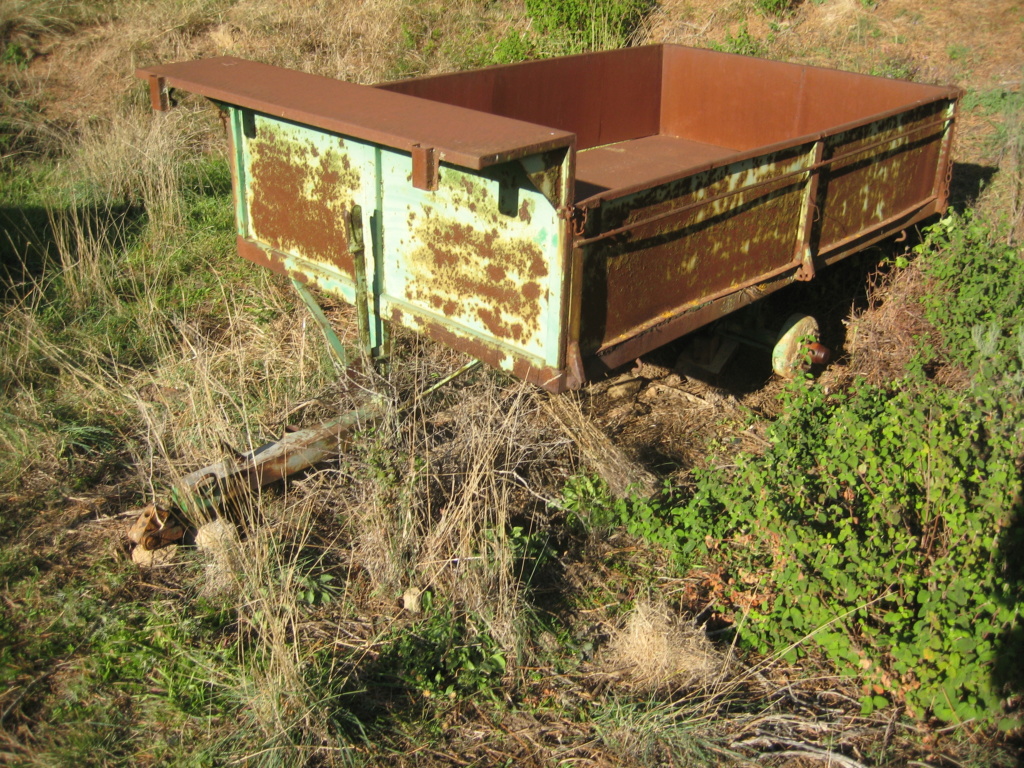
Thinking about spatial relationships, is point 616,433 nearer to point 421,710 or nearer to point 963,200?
point 421,710

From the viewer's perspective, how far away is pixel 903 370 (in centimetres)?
423

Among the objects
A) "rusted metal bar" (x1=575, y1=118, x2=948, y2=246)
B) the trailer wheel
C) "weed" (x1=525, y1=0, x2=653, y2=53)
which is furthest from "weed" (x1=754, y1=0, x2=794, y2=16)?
the trailer wheel

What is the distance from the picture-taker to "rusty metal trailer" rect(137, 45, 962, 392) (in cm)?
298

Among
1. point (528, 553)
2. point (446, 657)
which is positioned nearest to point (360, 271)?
point (528, 553)

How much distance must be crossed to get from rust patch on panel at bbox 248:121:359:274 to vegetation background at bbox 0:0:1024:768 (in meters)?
0.57

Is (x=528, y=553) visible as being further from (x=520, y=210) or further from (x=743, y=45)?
(x=743, y=45)

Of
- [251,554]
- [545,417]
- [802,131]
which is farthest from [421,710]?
[802,131]

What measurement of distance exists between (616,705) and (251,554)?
134 cm

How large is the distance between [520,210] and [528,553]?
48.9 inches

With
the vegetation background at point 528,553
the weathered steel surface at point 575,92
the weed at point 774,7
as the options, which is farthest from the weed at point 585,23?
the vegetation background at point 528,553

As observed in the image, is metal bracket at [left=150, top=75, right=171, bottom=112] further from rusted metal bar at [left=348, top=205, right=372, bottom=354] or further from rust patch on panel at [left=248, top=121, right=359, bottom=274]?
rusted metal bar at [left=348, top=205, right=372, bottom=354]

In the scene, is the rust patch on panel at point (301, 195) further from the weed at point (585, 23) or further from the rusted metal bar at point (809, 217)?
the weed at point (585, 23)

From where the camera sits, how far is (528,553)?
3.40 m

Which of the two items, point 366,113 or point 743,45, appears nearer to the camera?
point 366,113
